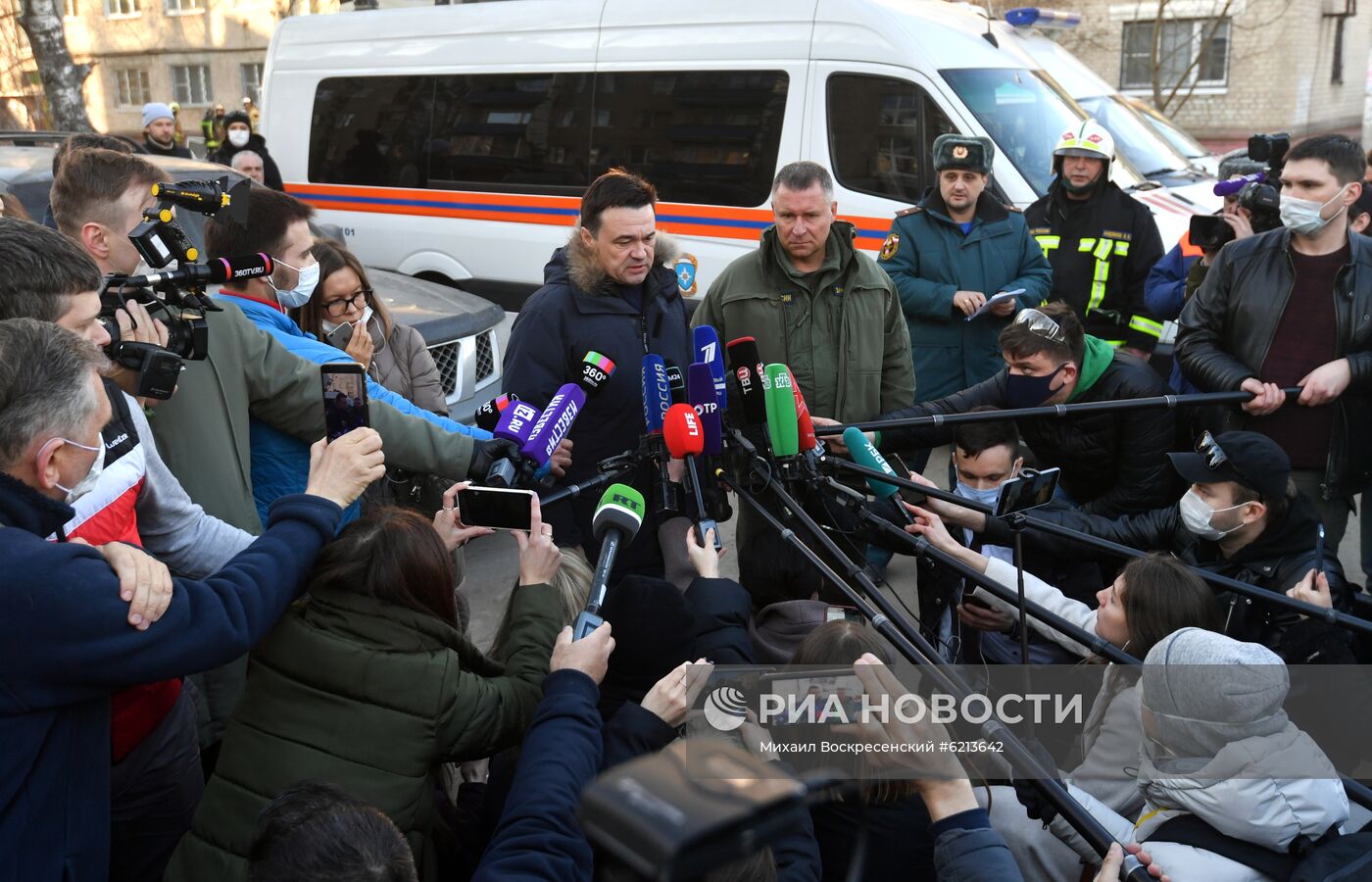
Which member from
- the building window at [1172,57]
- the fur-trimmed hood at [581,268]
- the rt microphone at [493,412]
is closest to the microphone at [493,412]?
the rt microphone at [493,412]

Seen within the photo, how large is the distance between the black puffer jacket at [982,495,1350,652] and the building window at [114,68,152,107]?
31245 millimetres

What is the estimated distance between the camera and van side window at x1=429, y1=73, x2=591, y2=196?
8180mm

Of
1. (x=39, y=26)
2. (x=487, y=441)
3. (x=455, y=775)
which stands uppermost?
(x=39, y=26)

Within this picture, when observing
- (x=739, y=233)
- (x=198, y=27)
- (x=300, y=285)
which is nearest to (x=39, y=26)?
(x=739, y=233)

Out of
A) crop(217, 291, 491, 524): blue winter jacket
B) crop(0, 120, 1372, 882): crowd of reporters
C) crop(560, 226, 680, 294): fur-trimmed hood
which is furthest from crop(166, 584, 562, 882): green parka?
A: crop(560, 226, 680, 294): fur-trimmed hood

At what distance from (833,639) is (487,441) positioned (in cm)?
122

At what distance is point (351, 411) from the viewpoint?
270cm

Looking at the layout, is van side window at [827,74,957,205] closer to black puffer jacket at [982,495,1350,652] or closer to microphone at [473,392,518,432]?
black puffer jacket at [982,495,1350,652]

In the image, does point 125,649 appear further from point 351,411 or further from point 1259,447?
point 1259,447

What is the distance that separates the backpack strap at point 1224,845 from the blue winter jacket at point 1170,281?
158 inches

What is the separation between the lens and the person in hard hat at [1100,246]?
601 cm

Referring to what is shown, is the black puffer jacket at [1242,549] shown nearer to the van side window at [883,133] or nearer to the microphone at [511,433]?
the microphone at [511,433]

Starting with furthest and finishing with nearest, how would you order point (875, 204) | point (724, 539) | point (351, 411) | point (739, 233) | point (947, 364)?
1. point (739, 233)
2. point (875, 204)
3. point (724, 539)
4. point (947, 364)
5. point (351, 411)

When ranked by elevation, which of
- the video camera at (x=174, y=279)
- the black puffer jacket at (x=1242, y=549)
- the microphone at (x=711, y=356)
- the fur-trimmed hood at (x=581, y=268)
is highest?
the video camera at (x=174, y=279)
